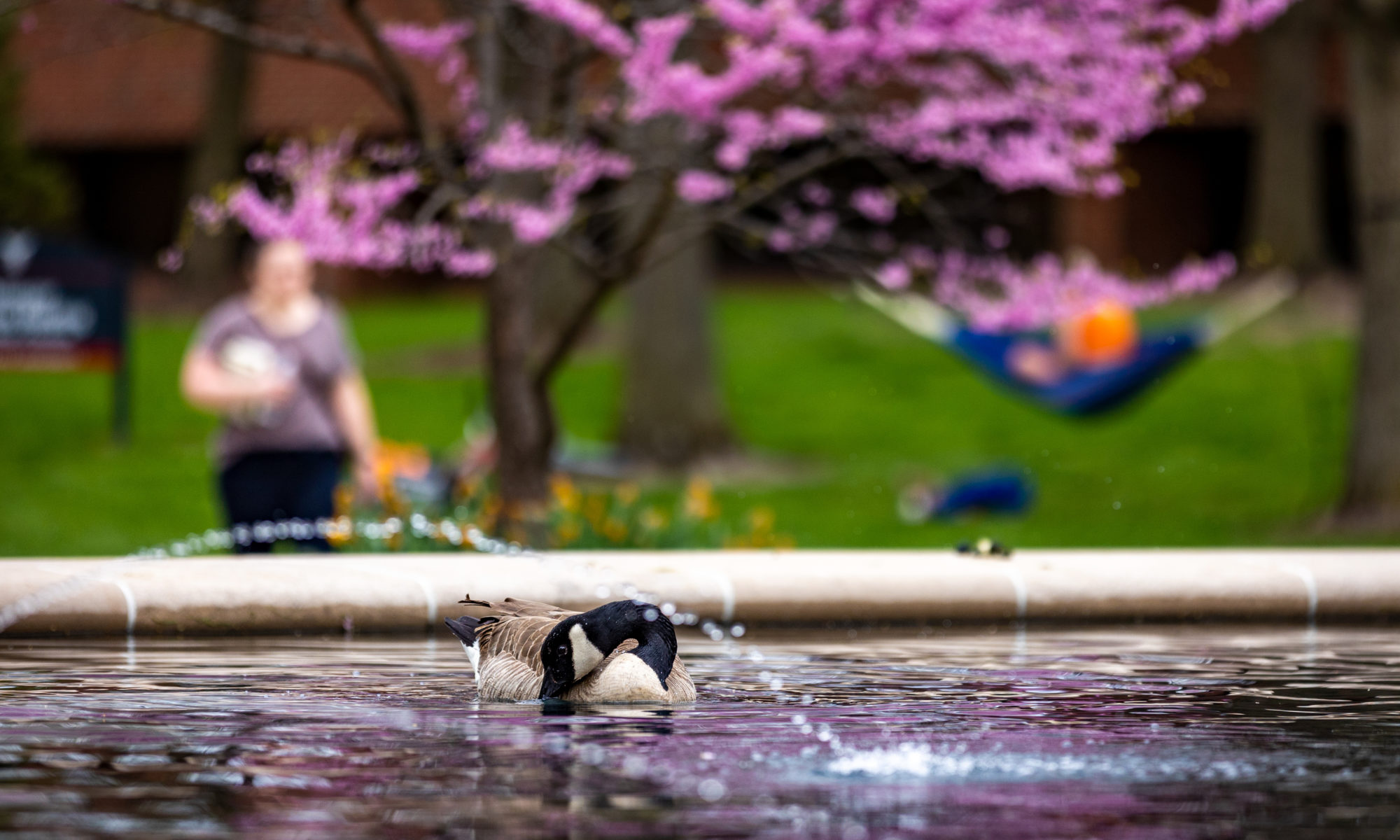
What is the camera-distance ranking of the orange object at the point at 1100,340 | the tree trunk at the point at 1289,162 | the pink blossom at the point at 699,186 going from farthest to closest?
the tree trunk at the point at 1289,162, the orange object at the point at 1100,340, the pink blossom at the point at 699,186

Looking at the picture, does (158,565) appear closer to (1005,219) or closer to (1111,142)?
(1111,142)

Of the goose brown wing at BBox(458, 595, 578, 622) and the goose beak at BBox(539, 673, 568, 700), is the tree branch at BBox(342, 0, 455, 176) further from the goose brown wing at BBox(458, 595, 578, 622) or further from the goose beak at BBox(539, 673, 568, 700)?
the goose beak at BBox(539, 673, 568, 700)

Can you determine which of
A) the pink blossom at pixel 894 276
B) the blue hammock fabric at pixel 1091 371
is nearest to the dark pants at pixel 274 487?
the pink blossom at pixel 894 276

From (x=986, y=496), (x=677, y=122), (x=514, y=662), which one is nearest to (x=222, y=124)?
(x=986, y=496)

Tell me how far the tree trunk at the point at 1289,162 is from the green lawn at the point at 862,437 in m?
2.39

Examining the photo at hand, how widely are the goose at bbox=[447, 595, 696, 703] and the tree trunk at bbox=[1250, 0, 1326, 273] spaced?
69.0ft

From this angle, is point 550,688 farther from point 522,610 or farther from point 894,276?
point 894,276

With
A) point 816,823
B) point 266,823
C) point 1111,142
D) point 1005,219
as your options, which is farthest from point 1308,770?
point 1005,219

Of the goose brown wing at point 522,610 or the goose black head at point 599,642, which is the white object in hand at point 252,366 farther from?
the goose black head at point 599,642

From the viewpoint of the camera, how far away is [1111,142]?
15.2 m

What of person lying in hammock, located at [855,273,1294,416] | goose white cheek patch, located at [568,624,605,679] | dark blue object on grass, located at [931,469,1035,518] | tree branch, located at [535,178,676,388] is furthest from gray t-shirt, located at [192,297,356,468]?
dark blue object on grass, located at [931,469,1035,518]

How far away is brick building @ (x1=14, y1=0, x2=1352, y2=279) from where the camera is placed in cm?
3300

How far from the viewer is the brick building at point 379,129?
33.0 m

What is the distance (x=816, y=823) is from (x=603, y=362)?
22084mm
